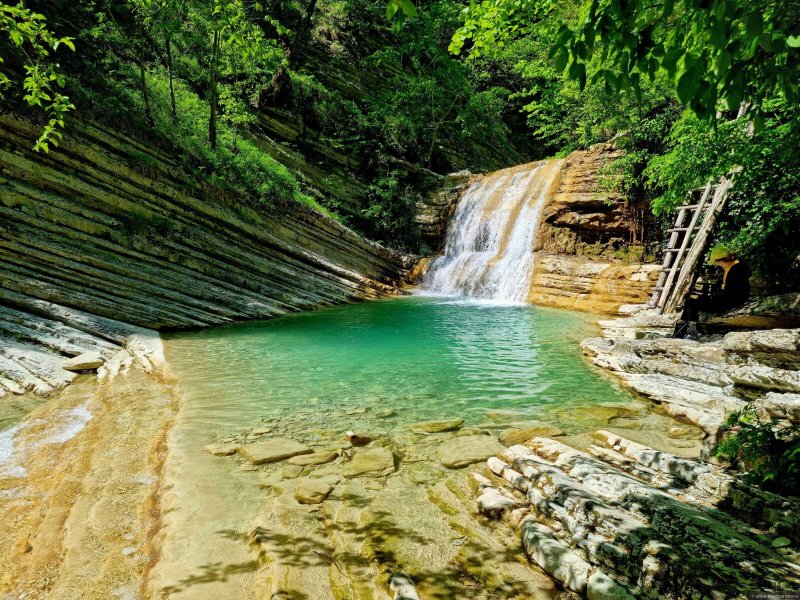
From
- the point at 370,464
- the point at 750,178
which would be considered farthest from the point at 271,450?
the point at 750,178

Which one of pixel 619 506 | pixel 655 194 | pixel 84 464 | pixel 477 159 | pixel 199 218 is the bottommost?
pixel 84 464

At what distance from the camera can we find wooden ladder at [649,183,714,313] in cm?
1195

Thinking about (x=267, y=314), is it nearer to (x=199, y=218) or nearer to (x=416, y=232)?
(x=199, y=218)

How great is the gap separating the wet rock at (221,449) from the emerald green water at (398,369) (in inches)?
25.2

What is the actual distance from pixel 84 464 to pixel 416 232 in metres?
19.2

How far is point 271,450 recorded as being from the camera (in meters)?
4.29

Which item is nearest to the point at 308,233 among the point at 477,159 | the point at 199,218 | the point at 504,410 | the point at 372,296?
the point at 372,296

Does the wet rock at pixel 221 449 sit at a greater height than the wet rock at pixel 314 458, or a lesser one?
lesser

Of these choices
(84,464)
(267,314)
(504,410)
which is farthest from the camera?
(267,314)

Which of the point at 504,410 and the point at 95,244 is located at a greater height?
the point at 95,244

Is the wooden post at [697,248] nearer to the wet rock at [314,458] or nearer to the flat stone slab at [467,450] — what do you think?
the flat stone slab at [467,450]

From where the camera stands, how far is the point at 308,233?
1616 centimetres

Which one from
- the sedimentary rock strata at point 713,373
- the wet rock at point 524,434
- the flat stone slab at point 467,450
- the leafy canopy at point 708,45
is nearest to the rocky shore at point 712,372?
the sedimentary rock strata at point 713,373

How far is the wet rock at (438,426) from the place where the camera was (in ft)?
16.1
